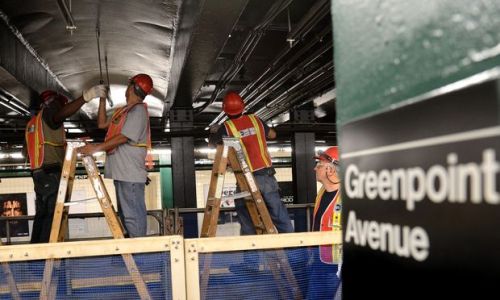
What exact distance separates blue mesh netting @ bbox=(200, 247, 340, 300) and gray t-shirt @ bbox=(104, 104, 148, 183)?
1.44m

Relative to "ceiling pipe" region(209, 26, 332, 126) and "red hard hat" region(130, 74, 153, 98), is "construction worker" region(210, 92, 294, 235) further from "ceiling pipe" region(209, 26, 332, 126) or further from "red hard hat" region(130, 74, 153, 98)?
"ceiling pipe" region(209, 26, 332, 126)

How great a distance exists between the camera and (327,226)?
271cm

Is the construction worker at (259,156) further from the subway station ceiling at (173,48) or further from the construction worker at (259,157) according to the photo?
the subway station ceiling at (173,48)

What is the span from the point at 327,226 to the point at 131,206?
160cm

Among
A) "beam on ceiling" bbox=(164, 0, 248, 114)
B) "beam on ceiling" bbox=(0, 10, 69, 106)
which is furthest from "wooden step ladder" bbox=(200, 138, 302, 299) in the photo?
"beam on ceiling" bbox=(0, 10, 69, 106)

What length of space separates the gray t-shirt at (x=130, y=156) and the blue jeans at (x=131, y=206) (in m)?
0.07

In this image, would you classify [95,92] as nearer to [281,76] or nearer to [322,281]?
[322,281]

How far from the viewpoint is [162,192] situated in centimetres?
1202

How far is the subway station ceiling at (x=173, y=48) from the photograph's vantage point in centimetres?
399

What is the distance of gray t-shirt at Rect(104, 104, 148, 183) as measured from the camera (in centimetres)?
330

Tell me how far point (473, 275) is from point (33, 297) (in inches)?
88.3

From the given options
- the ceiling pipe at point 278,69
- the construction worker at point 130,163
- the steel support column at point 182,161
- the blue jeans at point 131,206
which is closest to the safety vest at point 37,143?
the construction worker at point 130,163

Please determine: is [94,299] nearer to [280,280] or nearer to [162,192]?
[280,280]

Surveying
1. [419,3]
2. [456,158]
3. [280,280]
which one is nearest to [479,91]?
[456,158]
